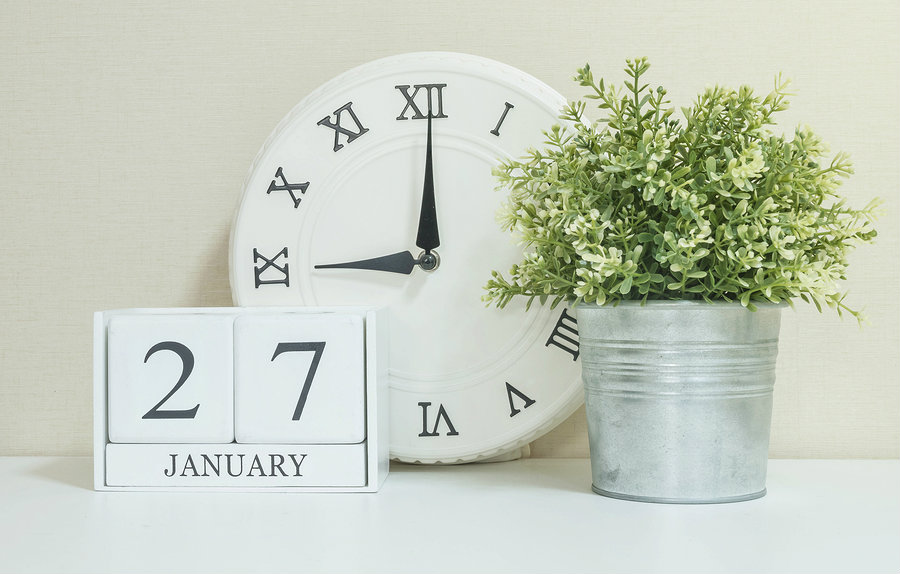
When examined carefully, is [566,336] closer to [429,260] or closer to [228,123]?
[429,260]

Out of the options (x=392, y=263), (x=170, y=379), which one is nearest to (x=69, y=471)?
(x=170, y=379)

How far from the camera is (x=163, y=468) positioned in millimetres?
979

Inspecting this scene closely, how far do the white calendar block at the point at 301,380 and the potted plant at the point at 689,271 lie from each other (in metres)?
0.24

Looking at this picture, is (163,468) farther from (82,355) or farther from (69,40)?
(69,40)

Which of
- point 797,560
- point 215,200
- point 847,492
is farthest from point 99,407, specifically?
point 847,492

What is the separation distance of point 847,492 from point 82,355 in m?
1.07

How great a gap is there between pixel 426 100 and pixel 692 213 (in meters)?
0.41

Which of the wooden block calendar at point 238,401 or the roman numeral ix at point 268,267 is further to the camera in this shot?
the roman numeral ix at point 268,267

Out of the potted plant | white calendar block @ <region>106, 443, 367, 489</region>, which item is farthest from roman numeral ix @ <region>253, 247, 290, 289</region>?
the potted plant

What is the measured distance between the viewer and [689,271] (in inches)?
34.2

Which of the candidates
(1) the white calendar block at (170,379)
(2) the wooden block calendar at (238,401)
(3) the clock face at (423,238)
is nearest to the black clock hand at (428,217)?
(3) the clock face at (423,238)

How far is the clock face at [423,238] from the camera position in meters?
1.09

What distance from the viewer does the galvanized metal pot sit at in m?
0.88

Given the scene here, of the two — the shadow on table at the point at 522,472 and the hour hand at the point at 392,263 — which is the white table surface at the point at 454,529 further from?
the hour hand at the point at 392,263
